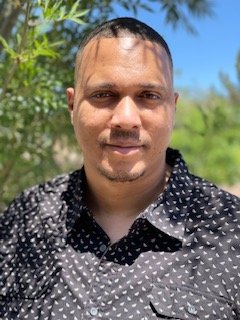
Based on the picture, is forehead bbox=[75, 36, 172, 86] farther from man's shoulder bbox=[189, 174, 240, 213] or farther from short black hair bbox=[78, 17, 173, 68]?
man's shoulder bbox=[189, 174, 240, 213]

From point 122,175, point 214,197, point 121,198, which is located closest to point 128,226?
point 121,198

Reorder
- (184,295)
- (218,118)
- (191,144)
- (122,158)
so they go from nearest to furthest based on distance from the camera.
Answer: (184,295) → (122,158) → (218,118) → (191,144)

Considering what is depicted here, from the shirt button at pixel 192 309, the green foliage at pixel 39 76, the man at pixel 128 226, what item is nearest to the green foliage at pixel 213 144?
the green foliage at pixel 39 76

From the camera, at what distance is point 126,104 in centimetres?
182

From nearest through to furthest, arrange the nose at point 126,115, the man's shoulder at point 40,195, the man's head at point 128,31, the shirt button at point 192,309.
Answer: the shirt button at point 192,309 → the nose at point 126,115 → the man's head at point 128,31 → the man's shoulder at point 40,195

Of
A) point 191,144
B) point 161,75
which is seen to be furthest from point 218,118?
point 191,144

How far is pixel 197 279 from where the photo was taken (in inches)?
Answer: 67.6

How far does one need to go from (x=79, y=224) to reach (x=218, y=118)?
1.77 metres

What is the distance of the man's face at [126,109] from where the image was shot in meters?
1.82

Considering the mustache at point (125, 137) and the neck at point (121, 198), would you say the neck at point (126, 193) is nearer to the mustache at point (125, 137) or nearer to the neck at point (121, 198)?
the neck at point (121, 198)

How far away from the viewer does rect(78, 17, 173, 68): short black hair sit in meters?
1.92

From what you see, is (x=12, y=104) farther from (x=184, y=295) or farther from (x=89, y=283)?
(x=184, y=295)

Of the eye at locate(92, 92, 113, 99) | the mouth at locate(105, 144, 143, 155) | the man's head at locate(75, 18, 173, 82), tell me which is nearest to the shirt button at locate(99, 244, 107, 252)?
the mouth at locate(105, 144, 143, 155)

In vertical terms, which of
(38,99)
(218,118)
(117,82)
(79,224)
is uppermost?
(117,82)
